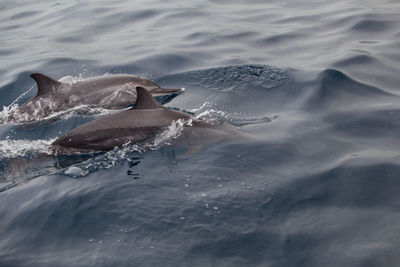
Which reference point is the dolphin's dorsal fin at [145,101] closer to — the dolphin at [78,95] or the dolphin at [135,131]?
the dolphin at [135,131]

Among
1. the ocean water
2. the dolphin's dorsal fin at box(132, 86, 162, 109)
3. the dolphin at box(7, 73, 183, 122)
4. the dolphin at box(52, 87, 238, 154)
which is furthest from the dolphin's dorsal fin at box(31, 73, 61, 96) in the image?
the dolphin's dorsal fin at box(132, 86, 162, 109)

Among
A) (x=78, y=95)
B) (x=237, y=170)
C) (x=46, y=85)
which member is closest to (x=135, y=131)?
(x=237, y=170)

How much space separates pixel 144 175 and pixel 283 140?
2374mm

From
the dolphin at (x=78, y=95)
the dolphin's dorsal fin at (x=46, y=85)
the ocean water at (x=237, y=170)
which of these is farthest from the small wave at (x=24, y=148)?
the dolphin's dorsal fin at (x=46, y=85)

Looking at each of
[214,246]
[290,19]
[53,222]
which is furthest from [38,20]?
[214,246]

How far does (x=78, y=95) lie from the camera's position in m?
10.2

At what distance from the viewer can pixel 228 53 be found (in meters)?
12.8

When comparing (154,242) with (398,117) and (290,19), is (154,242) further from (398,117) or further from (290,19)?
(290,19)

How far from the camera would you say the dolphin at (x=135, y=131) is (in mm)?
7453

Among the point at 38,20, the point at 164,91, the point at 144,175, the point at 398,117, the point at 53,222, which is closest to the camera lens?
the point at 53,222

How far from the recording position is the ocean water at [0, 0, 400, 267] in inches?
200

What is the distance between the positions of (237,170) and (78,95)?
16.2 feet

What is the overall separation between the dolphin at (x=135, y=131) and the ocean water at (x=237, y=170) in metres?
0.20

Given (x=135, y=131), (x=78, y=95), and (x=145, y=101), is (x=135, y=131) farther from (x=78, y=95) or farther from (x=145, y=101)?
(x=78, y=95)
